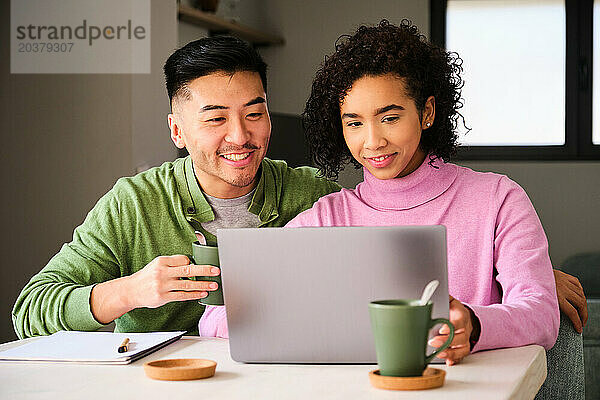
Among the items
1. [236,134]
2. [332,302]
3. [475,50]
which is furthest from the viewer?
[475,50]

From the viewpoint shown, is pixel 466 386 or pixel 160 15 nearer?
pixel 466 386

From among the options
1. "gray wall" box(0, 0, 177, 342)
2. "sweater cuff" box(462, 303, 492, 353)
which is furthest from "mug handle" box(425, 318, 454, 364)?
"gray wall" box(0, 0, 177, 342)

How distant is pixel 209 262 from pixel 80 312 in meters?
0.38

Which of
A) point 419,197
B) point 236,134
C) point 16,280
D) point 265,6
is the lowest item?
point 16,280

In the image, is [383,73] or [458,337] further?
[383,73]

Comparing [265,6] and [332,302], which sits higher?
[265,6]

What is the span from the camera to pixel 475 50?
4738mm

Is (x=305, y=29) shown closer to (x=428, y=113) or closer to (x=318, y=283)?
(x=428, y=113)

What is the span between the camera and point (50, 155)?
10.1 feet

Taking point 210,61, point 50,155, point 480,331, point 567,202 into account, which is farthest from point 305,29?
point 480,331

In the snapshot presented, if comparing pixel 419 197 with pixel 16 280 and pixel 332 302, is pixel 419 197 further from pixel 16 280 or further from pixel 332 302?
pixel 16 280

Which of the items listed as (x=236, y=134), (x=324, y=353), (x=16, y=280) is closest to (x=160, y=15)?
(x=16, y=280)

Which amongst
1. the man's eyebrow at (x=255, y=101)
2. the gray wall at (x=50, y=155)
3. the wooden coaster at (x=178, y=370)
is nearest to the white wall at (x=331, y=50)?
the gray wall at (x=50, y=155)

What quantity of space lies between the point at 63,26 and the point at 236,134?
5.37 feet
